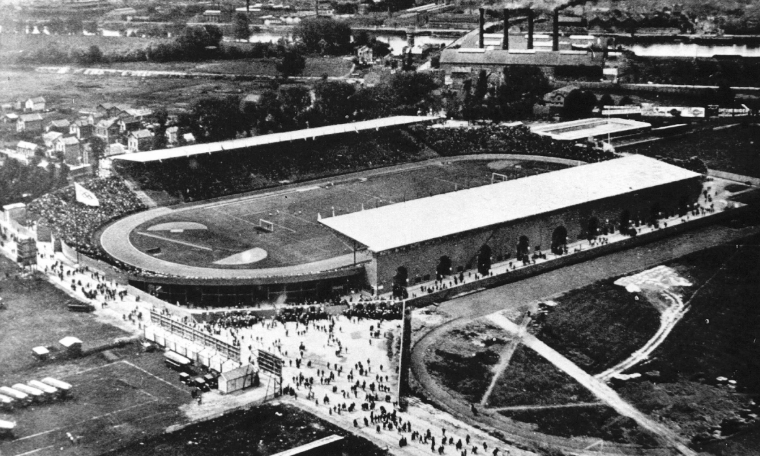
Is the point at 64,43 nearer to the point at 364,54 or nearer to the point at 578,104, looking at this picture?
the point at 364,54

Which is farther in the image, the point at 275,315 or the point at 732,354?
the point at 275,315

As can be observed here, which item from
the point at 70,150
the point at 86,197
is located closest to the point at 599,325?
the point at 86,197

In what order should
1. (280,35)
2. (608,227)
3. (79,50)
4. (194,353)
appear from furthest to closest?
1. (280,35)
2. (79,50)
3. (608,227)
4. (194,353)

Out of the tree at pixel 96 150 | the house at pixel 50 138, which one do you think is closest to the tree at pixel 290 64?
the tree at pixel 96 150

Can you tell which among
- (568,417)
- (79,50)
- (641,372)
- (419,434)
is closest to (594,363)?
(641,372)

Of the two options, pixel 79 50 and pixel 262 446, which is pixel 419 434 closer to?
pixel 262 446

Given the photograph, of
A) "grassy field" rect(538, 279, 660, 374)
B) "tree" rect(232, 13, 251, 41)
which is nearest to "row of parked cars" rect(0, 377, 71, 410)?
"grassy field" rect(538, 279, 660, 374)
